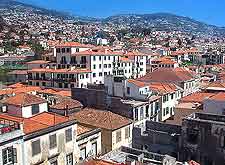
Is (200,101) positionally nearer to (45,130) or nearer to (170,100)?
(170,100)

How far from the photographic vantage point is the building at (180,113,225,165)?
32.3 metres

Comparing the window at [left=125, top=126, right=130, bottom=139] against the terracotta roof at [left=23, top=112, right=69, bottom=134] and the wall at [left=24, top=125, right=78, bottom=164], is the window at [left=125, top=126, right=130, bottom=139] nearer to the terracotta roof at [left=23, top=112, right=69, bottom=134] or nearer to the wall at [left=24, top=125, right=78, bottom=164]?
the wall at [left=24, top=125, right=78, bottom=164]

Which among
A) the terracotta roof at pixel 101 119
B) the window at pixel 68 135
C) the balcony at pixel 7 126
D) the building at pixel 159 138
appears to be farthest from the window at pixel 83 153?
the balcony at pixel 7 126

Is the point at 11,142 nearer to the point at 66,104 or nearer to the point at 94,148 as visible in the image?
the point at 94,148

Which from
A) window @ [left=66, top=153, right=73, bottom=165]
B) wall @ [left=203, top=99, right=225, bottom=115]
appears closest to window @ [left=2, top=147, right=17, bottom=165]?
window @ [left=66, top=153, right=73, bottom=165]

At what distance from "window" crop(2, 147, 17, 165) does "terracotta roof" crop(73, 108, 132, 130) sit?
13.8m

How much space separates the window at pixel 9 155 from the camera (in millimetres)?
27048

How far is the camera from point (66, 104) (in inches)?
1779

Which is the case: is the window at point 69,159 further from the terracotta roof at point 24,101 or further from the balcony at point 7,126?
the terracotta roof at point 24,101

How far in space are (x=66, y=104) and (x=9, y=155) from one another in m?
18.0

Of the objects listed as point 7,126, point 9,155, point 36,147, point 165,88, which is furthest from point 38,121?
point 165,88

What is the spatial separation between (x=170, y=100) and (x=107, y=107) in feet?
48.8

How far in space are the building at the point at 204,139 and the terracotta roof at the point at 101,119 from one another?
8.91 metres

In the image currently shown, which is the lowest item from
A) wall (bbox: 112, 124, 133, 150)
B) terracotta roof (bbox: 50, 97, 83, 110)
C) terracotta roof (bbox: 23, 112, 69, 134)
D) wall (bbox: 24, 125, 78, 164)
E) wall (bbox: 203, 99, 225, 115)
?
wall (bbox: 112, 124, 133, 150)
